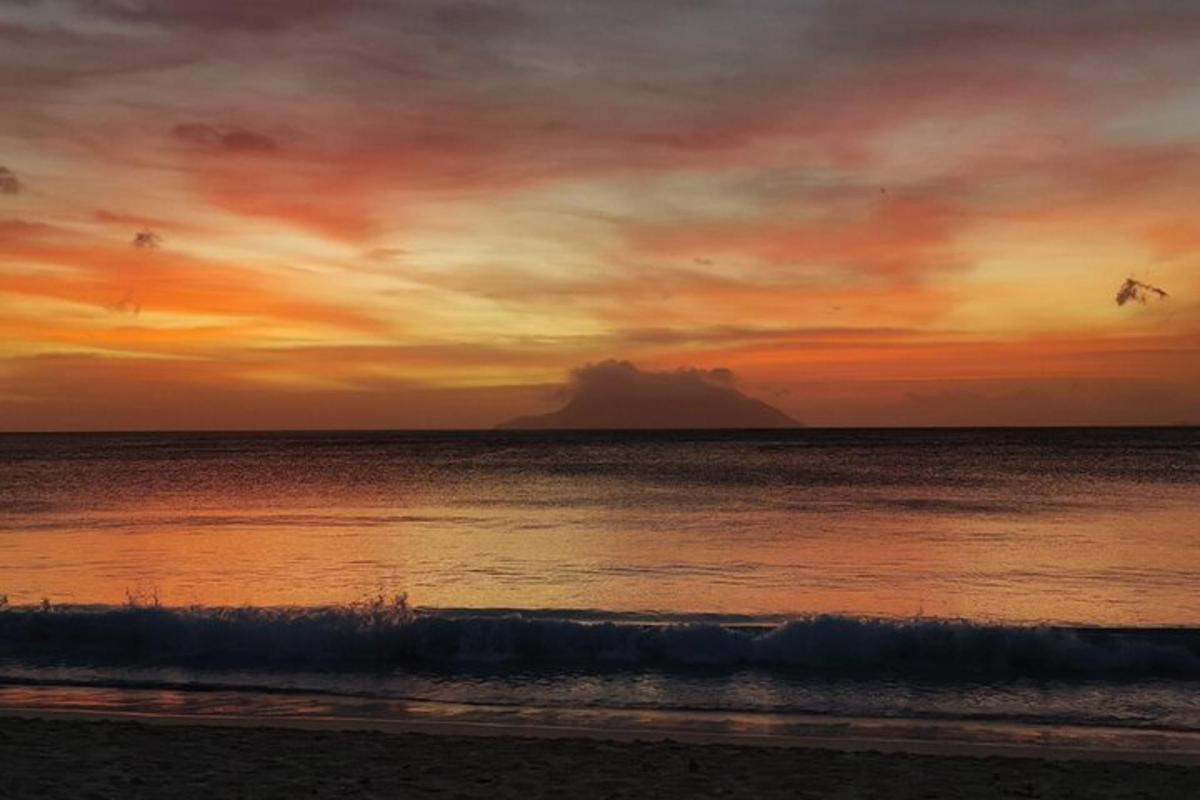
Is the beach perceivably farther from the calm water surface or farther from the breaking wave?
the calm water surface

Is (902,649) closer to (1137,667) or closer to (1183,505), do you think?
(1137,667)

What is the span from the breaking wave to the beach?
6593 mm

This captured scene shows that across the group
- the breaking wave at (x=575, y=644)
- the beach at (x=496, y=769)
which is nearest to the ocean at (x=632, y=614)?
the breaking wave at (x=575, y=644)

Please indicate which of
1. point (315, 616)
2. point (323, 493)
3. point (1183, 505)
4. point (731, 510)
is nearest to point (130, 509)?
point (323, 493)

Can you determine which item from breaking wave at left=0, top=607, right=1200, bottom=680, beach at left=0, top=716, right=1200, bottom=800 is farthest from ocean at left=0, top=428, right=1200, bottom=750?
beach at left=0, top=716, right=1200, bottom=800

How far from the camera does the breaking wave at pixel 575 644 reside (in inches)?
786

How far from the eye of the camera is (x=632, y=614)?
81.8 feet

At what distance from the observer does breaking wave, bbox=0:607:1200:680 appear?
786 inches

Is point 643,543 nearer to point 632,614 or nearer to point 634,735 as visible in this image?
point 632,614

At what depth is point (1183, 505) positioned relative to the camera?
58.6 metres

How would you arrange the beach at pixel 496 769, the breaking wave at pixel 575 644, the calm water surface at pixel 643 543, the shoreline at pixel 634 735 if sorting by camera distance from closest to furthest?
1. the beach at pixel 496 769
2. the shoreline at pixel 634 735
3. the breaking wave at pixel 575 644
4. the calm water surface at pixel 643 543

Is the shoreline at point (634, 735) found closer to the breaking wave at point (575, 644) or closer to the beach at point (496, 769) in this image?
the beach at point (496, 769)

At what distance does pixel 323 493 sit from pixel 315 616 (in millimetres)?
54768

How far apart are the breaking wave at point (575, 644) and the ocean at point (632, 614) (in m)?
0.06
